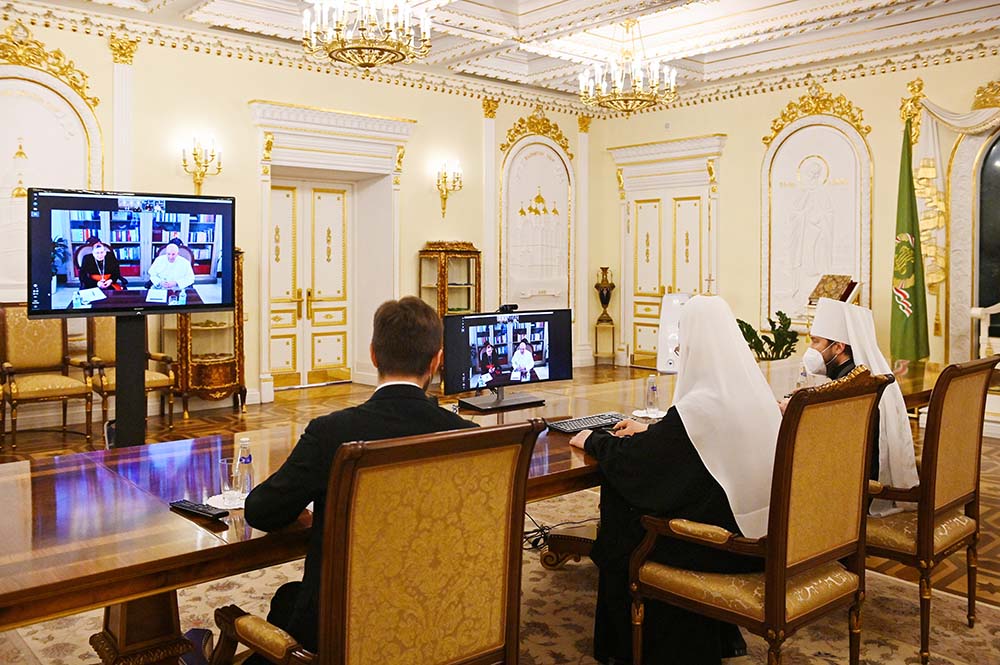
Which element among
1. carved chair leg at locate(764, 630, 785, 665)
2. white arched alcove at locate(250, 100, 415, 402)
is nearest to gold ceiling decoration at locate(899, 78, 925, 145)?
white arched alcove at locate(250, 100, 415, 402)

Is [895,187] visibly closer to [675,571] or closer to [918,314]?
[918,314]

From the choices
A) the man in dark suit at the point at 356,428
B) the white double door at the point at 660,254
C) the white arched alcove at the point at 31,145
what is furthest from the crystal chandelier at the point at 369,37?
the white double door at the point at 660,254

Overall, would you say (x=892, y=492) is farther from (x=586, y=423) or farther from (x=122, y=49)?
(x=122, y=49)

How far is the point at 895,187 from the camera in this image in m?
8.73

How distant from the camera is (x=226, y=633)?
7.20 ft

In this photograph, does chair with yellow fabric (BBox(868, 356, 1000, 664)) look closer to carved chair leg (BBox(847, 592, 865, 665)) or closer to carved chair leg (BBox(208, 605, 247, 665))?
carved chair leg (BBox(847, 592, 865, 665))

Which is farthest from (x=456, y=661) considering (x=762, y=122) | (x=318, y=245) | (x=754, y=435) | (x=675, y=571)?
(x=762, y=122)

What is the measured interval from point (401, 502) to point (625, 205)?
9.75 m

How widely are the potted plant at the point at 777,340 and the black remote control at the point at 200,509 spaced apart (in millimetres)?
7174

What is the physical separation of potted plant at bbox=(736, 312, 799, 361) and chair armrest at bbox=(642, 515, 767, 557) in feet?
20.6

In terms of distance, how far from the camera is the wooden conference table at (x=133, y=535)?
1843 mm

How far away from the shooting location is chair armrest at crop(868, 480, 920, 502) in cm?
322

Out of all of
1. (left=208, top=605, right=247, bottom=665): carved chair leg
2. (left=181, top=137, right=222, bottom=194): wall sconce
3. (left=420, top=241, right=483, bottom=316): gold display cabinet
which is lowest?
(left=208, top=605, right=247, bottom=665): carved chair leg

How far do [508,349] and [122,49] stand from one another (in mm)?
5420
